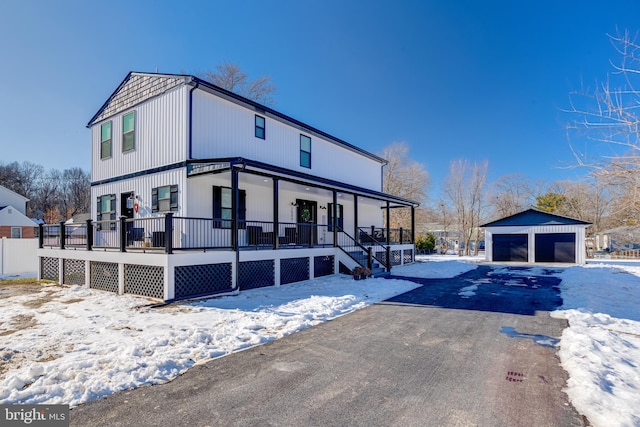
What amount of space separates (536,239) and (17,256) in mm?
28718

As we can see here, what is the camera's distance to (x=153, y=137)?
1125cm

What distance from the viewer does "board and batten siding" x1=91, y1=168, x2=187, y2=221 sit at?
33.6ft

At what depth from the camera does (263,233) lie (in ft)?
40.7

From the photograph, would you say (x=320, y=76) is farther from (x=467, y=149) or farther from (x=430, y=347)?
(x=467, y=149)

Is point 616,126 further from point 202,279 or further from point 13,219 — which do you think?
point 13,219

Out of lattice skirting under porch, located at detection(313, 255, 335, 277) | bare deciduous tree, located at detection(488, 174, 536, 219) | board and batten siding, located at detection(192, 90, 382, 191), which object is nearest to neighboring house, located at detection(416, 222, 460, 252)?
bare deciduous tree, located at detection(488, 174, 536, 219)

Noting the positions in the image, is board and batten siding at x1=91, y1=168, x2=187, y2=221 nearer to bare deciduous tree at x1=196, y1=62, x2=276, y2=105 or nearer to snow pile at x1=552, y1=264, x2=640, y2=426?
snow pile at x1=552, y1=264, x2=640, y2=426

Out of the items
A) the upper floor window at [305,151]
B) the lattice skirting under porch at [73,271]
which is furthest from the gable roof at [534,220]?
the lattice skirting under porch at [73,271]

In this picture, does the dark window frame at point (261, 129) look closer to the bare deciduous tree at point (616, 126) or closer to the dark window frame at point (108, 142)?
the dark window frame at point (108, 142)

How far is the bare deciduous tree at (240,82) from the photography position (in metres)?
27.0

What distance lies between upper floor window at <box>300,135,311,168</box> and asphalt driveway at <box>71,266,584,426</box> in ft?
32.3

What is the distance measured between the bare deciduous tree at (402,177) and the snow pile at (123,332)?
26413 millimetres

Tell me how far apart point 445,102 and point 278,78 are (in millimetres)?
14248

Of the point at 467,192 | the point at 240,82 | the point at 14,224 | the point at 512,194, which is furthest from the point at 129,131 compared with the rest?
the point at 512,194
